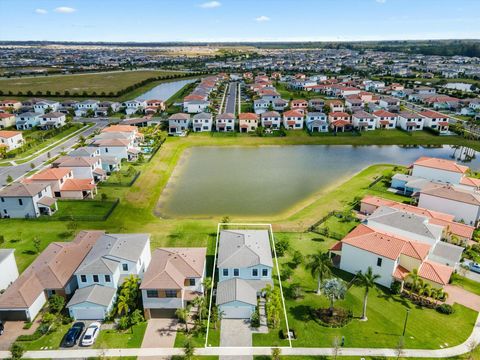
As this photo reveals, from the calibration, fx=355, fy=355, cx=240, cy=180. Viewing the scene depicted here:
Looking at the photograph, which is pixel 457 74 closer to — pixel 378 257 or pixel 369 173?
pixel 369 173

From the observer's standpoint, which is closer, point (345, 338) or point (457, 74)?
point (345, 338)

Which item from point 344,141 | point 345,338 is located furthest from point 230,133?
point 345,338

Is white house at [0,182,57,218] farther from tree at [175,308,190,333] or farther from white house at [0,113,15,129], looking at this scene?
white house at [0,113,15,129]

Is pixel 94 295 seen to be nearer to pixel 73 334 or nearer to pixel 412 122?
pixel 73 334

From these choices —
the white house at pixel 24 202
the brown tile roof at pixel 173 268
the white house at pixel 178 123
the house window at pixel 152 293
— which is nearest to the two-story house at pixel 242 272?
the brown tile roof at pixel 173 268

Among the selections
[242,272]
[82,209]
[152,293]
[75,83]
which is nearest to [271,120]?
[82,209]

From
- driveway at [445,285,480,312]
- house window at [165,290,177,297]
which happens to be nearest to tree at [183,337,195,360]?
house window at [165,290,177,297]
